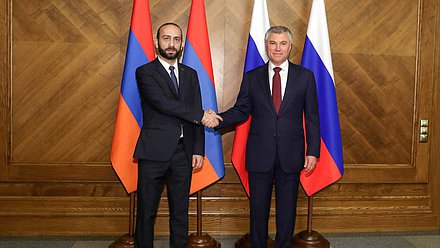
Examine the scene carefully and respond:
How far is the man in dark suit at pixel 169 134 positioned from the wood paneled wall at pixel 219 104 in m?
0.77

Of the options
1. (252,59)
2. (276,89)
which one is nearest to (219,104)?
(252,59)

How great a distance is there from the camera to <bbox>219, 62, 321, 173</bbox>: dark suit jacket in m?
2.68

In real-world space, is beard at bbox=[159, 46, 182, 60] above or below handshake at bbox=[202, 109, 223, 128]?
above

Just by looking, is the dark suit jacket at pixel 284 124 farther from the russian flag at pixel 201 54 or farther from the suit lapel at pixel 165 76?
the suit lapel at pixel 165 76

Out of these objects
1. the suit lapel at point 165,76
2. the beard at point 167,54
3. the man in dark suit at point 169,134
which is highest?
the beard at point 167,54

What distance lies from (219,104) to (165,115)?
92 centimetres

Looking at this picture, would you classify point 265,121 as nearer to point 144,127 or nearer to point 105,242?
point 144,127

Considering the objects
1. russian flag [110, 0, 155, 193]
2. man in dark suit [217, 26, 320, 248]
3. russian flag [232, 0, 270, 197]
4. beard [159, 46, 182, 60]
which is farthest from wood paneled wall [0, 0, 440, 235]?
beard [159, 46, 182, 60]

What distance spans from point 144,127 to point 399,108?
7.36ft

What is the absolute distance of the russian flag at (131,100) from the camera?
2.91 meters

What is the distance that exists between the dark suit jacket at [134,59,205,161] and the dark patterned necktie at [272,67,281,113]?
0.49 m

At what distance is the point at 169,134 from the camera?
2574 millimetres

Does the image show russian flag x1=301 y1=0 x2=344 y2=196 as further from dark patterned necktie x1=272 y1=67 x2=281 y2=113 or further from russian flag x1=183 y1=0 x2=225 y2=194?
russian flag x1=183 y1=0 x2=225 y2=194

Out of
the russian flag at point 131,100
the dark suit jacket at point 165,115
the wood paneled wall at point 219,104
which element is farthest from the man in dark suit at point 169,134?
the wood paneled wall at point 219,104
